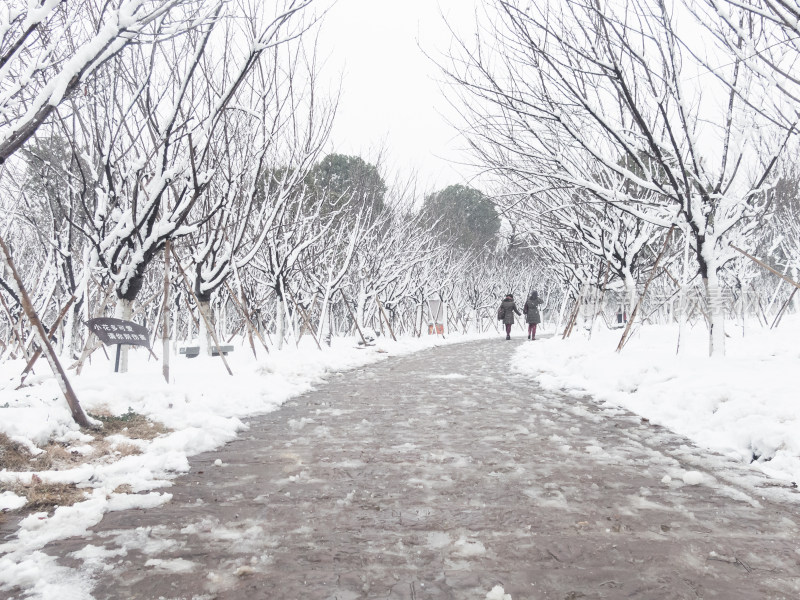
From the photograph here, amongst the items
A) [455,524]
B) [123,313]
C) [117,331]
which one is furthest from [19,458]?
[123,313]

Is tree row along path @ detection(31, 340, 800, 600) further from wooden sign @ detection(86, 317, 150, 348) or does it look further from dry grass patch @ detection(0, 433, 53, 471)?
wooden sign @ detection(86, 317, 150, 348)

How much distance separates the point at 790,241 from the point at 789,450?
27409mm

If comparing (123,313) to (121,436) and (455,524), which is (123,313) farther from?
(455,524)

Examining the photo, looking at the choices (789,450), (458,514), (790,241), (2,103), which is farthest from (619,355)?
(790,241)

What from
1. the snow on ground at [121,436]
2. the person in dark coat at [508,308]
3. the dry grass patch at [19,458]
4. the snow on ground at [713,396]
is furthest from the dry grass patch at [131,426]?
the person in dark coat at [508,308]

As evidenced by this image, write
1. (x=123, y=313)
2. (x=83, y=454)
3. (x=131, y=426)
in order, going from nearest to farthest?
(x=83, y=454)
(x=131, y=426)
(x=123, y=313)

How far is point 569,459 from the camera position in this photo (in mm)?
4074

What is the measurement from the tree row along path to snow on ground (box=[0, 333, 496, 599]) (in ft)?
0.50

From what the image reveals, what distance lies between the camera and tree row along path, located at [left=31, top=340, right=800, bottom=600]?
218cm

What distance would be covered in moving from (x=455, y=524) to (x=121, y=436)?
323 centimetres

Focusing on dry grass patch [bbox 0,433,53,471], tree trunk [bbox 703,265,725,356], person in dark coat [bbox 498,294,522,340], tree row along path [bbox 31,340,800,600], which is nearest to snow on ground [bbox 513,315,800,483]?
tree row along path [bbox 31,340,800,600]

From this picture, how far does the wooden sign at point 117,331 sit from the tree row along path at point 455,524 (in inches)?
101

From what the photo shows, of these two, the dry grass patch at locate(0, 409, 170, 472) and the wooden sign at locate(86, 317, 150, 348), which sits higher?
the wooden sign at locate(86, 317, 150, 348)

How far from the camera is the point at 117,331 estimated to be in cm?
646
